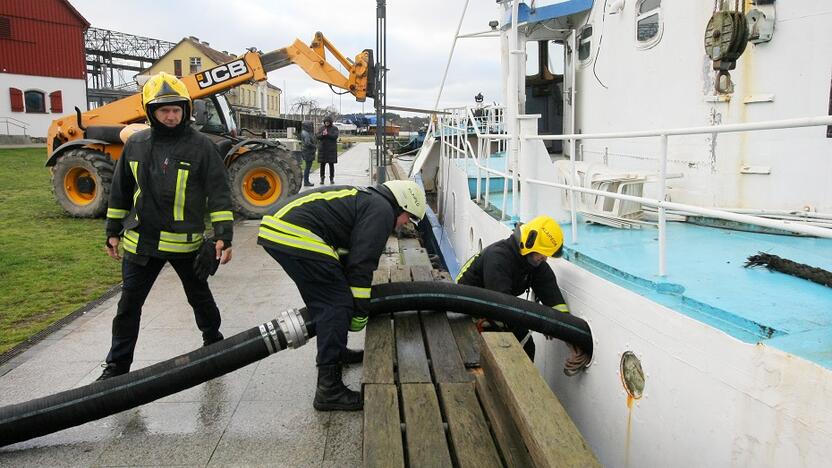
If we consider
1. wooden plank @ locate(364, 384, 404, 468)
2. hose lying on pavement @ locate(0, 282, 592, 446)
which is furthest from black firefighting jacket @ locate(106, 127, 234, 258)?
wooden plank @ locate(364, 384, 404, 468)

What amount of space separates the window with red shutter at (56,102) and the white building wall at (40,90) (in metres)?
0.14

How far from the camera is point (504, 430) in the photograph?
2908 millimetres

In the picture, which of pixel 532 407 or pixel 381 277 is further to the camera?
pixel 381 277

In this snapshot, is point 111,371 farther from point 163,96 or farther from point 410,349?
point 410,349

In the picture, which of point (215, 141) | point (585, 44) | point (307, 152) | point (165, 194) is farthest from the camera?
point (307, 152)

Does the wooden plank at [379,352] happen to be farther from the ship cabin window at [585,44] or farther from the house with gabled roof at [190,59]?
the house with gabled roof at [190,59]

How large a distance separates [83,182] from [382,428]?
33.8 ft

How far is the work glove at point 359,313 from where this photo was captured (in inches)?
142

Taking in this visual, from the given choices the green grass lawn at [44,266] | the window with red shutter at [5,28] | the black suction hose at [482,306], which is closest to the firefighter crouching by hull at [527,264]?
the black suction hose at [482,306]

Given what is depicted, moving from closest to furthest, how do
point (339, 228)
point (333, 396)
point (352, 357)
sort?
point (339, 228), point (333, 396), point (352, 357)

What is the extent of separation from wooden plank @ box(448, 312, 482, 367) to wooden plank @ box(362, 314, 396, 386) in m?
0.43

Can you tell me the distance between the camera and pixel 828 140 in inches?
Answer: 172

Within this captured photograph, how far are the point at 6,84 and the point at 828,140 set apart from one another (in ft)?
128

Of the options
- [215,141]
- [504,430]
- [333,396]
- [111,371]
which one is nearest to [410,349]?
[333,396]
